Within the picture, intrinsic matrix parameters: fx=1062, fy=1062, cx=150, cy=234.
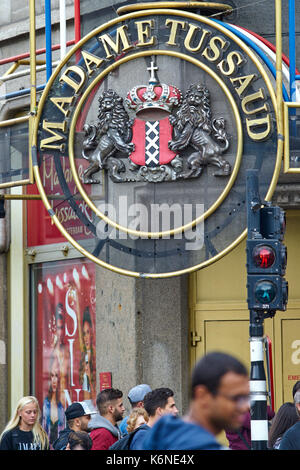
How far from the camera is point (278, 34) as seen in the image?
10.1m

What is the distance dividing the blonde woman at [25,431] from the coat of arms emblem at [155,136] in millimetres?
2800

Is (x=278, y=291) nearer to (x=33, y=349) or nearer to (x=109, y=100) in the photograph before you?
(x=109, y=100)

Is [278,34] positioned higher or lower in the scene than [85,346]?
higher

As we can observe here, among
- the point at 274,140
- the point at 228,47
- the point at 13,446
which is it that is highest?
the point at 228,47

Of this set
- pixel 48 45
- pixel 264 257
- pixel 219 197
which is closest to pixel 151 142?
pixel 219 197

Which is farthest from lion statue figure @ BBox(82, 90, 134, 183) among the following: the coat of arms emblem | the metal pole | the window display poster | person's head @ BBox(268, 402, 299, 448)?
person's head @ BBox(268, 402, 299, 448)

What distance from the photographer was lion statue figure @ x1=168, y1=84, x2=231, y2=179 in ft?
33.7

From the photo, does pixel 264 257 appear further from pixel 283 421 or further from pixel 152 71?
pixel 152 71

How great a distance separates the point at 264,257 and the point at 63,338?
5.30 m

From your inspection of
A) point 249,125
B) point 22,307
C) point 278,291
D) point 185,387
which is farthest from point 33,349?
point 278,291

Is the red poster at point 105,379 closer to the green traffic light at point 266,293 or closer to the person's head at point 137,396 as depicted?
the person's head at point 137,396

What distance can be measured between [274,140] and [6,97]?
4.59 m

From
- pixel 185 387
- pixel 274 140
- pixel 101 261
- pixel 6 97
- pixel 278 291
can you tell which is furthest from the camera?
pixel 6 97

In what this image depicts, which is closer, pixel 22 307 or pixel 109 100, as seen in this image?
pixel 109 100
